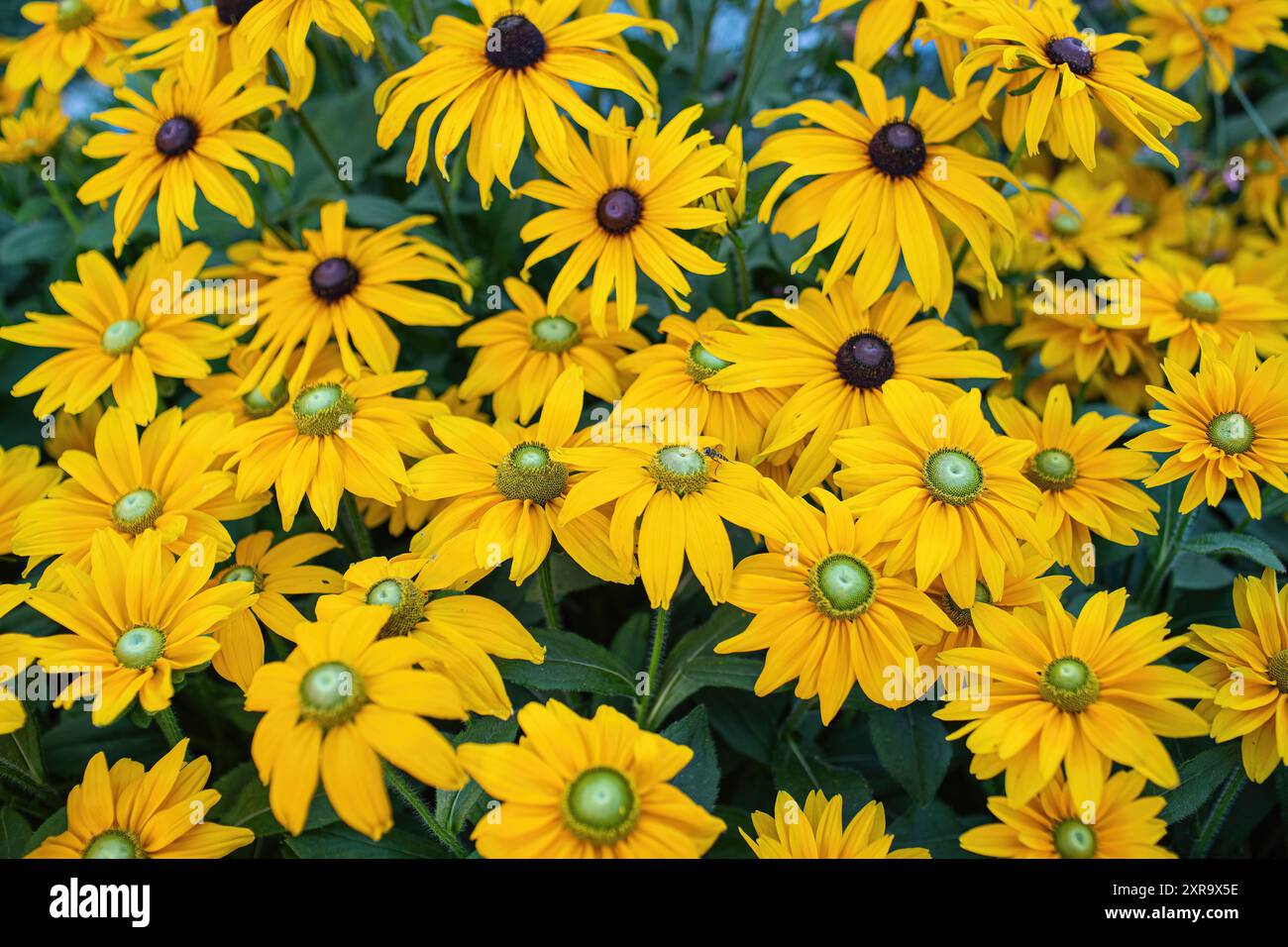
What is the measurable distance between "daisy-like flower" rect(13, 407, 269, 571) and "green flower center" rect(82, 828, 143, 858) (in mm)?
343

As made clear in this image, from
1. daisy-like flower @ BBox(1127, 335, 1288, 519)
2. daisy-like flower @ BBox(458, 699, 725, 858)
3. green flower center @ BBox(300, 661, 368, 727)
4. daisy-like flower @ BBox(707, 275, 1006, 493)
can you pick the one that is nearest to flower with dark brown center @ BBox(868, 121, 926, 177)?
daisy-like flower @ BBox(707, 275, 1006, 493)

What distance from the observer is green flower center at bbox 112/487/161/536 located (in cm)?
133

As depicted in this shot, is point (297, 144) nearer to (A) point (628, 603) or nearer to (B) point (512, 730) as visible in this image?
(A) point (628, 603)

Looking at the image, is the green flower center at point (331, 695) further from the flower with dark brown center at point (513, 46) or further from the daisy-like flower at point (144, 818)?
the flower with dark brown center at point (513, 46)

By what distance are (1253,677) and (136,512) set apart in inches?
55.2

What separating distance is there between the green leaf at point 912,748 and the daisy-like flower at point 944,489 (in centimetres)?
23

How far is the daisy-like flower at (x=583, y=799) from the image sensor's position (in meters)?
0.95

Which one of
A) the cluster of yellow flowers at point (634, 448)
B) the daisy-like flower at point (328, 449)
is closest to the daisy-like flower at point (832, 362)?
the cluster of yellow flowers at point (634, 448)

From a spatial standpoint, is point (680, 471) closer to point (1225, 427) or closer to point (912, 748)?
point (912, 748)

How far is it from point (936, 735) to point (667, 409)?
566mm

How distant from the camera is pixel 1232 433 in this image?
125 cm

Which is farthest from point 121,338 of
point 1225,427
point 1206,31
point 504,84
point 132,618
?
point 1206,31

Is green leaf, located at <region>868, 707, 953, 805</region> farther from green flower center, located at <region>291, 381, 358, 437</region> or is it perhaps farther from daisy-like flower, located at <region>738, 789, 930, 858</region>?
green flower center, located at <region>291, 381, 358, 437</region>

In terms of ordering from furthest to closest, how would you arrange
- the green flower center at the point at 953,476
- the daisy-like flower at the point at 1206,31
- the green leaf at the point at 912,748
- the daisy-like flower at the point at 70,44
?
the daisy-like flower at the point at 1206,31, the daisy-like flower at the point at 70,44, the green leaf at the point at 912,748, the green flower center at the point at 953,476
